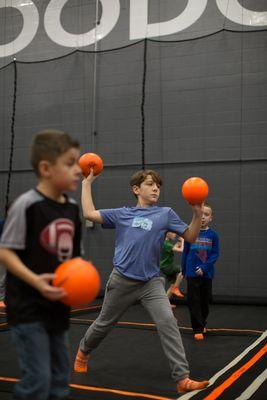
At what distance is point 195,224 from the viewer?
9.43 feet

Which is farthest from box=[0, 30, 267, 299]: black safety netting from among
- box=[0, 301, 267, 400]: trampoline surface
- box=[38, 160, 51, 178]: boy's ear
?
box=[38, 160, 51, 178]: boy's ear

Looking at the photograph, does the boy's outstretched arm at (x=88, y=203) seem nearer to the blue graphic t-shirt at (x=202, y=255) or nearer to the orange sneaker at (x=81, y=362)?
the orange sneaker at (x=81, y=362)

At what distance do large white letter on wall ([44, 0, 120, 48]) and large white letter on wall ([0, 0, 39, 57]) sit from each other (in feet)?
0.82

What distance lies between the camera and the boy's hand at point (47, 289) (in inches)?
68.9

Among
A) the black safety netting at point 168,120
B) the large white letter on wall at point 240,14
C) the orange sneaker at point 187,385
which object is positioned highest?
the large white letter on wall at point 240,14

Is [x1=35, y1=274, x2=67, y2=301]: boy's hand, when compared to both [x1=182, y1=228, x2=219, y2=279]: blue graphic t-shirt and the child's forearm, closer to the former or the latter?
the child's forearm

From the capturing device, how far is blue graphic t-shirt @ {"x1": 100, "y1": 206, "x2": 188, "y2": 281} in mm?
3115

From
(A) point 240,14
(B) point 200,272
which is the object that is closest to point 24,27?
(A) point 240,14

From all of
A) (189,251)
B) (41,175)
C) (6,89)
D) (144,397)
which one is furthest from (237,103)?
(41,175)

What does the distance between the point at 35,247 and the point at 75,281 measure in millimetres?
205

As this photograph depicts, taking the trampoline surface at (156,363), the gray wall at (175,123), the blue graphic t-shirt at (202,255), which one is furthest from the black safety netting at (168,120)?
the blue graphic t-shirt at (202,255)

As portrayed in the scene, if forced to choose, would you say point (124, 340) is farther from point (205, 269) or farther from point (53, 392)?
point (53, 392)

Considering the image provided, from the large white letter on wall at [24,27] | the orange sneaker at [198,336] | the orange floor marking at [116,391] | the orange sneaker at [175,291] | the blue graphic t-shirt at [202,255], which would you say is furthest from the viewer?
the large white letter on wall at [24,27]

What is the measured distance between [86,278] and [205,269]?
2.87m
